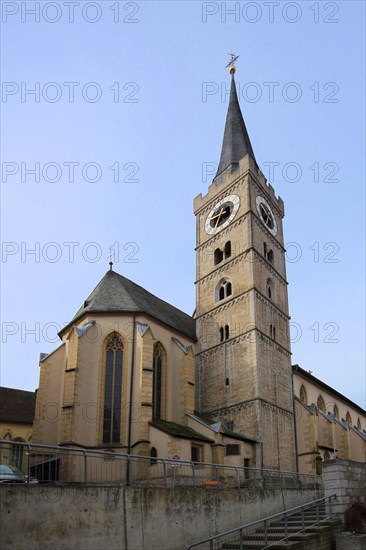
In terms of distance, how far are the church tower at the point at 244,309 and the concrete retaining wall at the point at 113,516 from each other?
13.6 meters

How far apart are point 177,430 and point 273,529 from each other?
396 inches

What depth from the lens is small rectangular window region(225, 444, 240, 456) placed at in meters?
26.5

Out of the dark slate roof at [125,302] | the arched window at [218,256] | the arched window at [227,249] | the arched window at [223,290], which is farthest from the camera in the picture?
the arched window at [218,256]

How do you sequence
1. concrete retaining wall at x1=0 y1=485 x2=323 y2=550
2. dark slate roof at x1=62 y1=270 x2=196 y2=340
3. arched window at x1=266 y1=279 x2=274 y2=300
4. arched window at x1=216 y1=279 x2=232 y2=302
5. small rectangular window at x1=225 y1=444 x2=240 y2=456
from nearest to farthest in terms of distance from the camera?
concrete retaining wall at x1=0 y1=485 x2=323 y2=550 → small rectangular window at x1=225 y1=444 x2=240 y2=456 → dark slate roof at x1=62 y1=270 x2=196 y2=340 → arched window at x1=216 y1=279 x2=232 y2=302 → arched window at x1=266 y1=279 x2=274 y2=300

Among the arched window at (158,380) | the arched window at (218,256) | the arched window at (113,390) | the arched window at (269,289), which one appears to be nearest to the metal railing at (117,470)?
the arched window at (113,390)

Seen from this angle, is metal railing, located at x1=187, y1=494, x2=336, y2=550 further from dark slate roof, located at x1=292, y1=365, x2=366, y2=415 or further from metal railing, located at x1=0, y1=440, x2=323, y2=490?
dark slate roof, located at x1=292, y1=365, x2=366, y2=415

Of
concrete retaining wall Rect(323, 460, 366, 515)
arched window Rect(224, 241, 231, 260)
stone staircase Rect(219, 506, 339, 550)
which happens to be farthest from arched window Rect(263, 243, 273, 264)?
stone staircase Rect(219, 506, 339, 550)

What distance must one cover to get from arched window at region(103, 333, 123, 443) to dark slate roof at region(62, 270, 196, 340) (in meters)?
1.77

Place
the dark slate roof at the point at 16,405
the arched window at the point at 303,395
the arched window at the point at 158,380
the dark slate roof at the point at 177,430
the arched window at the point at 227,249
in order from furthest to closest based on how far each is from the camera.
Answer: the arched window at the point at 303,395 → the dark slate roof at the point at 16,405 → the arched window at the point at 227,249 → the arched window at the point at 158,380 → the dark slate roof at the point at 177,430

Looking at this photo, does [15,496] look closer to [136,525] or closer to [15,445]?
[15,445]

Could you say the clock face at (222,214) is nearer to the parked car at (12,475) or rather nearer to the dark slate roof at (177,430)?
the dark slate roof at (177,430)

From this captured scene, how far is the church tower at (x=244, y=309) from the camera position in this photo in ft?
95.0

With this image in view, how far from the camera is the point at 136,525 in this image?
11.9 meters

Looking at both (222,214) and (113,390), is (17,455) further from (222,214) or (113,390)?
(222,214)
